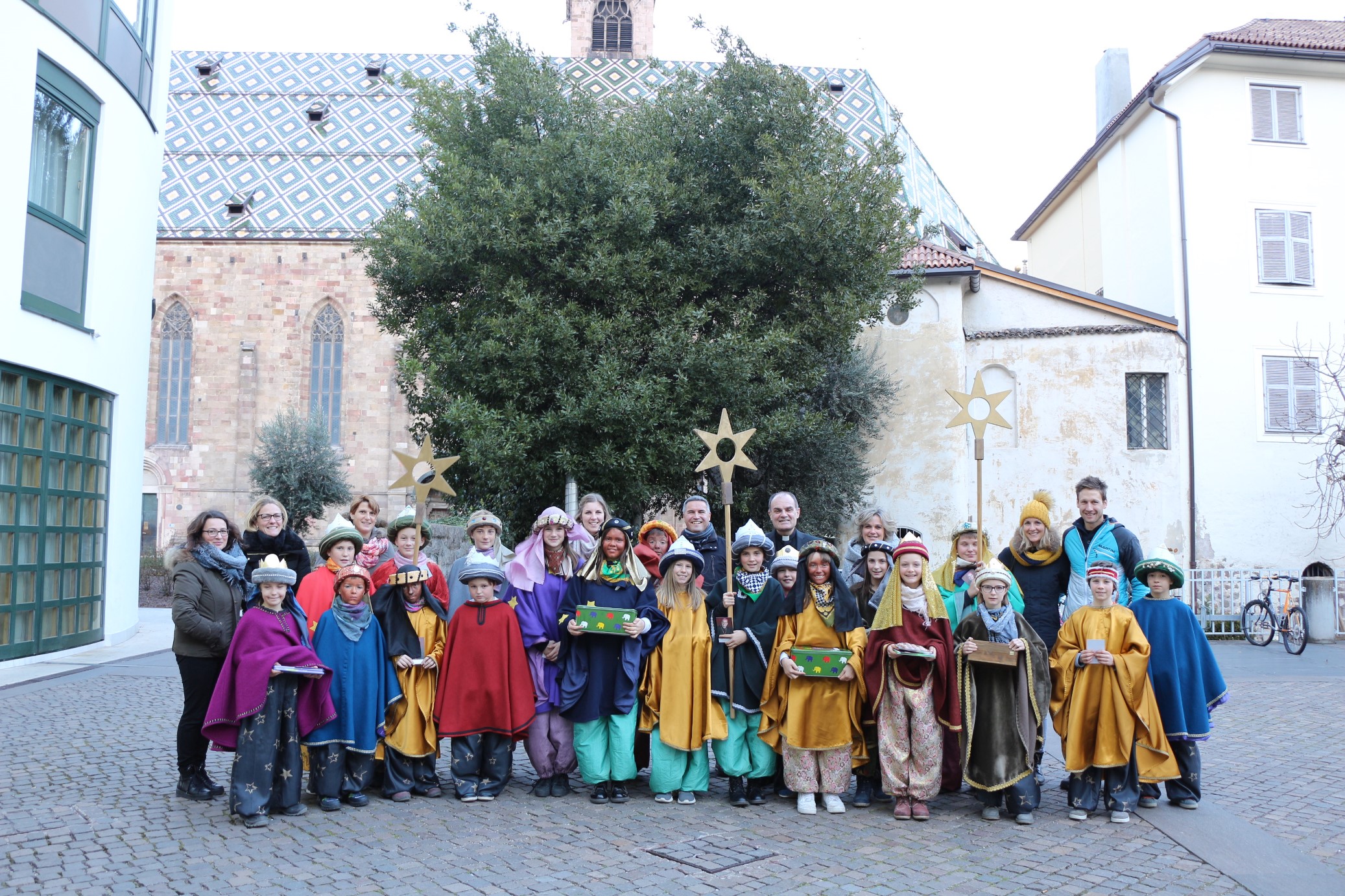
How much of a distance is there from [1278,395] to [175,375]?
31408 mm

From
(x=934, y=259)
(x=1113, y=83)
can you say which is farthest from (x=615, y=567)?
(x=1113, y=83)

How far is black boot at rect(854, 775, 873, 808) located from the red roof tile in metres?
14.7

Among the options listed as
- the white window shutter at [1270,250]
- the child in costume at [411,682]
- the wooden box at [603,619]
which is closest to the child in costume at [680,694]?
the wooden box at [603,619]

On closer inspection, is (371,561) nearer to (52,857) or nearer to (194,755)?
(194,755)

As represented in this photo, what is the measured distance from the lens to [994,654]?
19.6 feet

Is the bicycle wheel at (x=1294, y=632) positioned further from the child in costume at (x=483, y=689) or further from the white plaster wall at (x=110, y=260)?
the white plaster wall at (x=110, y=260)

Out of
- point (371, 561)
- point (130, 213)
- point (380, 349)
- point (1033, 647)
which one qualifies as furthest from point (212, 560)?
point (380, 349)

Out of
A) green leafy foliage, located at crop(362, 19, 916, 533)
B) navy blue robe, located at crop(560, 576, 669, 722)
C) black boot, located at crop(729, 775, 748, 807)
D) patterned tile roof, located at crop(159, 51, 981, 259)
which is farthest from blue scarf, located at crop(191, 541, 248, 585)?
patterned tile roof, located at crop(159, 51, 981, 259)

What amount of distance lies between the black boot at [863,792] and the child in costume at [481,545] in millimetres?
2668

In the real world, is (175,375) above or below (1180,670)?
above

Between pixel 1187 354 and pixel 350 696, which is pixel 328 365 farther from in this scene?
pixel 350 696

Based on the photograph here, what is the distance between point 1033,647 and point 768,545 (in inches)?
70.2

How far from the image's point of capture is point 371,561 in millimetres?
6766

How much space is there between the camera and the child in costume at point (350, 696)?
6070mm
